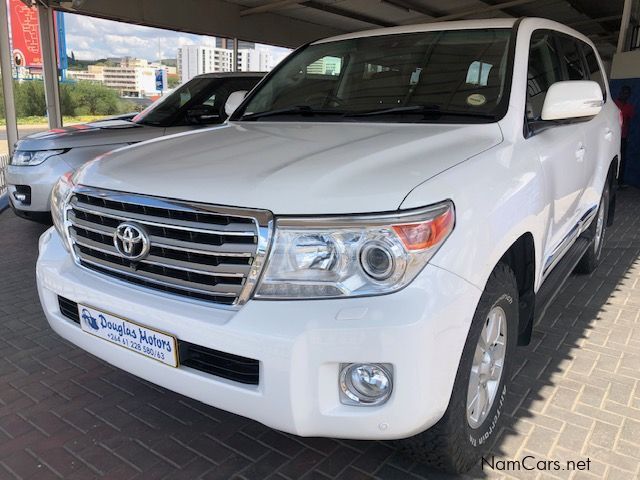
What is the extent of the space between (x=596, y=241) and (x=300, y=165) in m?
3.37

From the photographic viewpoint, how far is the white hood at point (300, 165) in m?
1.81

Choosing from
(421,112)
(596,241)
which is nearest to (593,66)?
(596,241)

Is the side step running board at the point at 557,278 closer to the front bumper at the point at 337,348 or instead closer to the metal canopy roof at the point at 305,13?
the front bumper at the point at 337,348

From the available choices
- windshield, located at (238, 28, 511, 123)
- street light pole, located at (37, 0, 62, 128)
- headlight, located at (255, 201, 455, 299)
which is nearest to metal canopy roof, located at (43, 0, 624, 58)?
street light pole, located at (37, 0, 62, 128)

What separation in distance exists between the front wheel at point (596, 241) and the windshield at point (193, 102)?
3920mm

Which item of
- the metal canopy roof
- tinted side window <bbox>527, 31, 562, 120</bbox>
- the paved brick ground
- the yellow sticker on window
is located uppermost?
Result: the metal canopy roof

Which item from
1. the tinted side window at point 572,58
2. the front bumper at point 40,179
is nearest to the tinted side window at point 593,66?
the tinted side window at point 572,58

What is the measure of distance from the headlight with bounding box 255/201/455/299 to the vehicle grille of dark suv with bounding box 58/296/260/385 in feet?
0.77

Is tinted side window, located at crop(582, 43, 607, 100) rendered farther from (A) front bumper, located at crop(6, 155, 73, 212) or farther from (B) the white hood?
(A) front bumper, located at crop(6, 155, 73, 212)

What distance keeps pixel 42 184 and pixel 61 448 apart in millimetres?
3715

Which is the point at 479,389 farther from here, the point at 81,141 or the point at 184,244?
the point at 81,141

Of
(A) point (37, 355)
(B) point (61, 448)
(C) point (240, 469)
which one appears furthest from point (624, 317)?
(A) point (37, 355)

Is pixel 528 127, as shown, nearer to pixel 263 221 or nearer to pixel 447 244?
pixel 447 244

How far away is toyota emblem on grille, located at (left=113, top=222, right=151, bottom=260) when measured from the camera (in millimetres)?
2051
